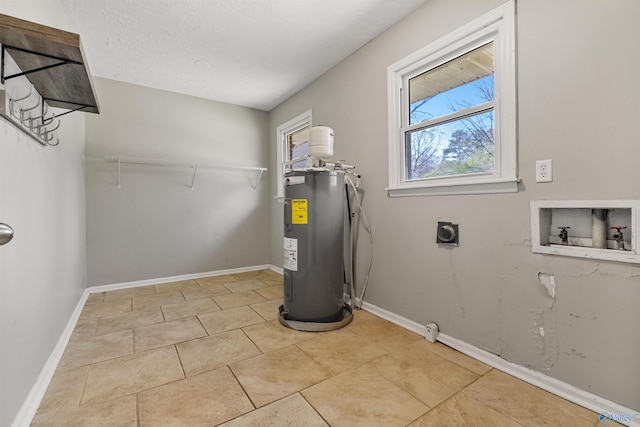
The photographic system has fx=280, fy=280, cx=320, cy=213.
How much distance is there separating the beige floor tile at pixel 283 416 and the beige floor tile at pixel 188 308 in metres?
1.47

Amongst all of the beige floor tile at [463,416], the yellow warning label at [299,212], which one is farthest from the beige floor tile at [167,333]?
the beige floor tile at [463,416]

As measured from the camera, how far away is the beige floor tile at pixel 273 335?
1.97 metres

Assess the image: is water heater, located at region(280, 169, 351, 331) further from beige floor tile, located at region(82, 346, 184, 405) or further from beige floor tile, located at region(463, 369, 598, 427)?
beige floor tile, located at region(463, 369, 598, 427)

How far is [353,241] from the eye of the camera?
271 cm

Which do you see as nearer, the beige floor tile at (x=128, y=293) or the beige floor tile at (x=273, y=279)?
the beige floor tile at (x=128, y=293)

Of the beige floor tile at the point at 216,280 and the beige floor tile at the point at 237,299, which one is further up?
the beige floor tile at the point at 216,280

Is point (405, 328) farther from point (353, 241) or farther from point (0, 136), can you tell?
point (0, 136)

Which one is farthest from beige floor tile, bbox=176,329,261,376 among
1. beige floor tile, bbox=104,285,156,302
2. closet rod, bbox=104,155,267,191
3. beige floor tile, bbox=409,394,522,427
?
closet rod, bbox=104,155,267,191

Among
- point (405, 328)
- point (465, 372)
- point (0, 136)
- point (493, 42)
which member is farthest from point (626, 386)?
point (0, 136)

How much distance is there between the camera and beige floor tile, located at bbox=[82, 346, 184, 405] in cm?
145

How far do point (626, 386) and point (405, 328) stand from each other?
119 centimetres

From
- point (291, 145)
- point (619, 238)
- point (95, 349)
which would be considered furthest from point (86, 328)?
point (619, 238)

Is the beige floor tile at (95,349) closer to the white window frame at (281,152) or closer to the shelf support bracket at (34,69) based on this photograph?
the shelf support bracket at (34,69)

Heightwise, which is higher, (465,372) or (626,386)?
(626,386)
